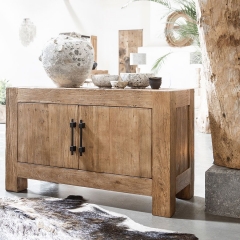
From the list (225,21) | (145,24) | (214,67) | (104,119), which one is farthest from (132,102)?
(145,24)

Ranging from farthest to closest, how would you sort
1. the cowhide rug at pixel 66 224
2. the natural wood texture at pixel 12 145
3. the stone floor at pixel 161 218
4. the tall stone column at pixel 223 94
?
the natural wood texture at pixel 12 145 < the tall stone column at pixel 223 94 < the stone floor at pixel 161 218 < the cowhide rug at pixel 66 224

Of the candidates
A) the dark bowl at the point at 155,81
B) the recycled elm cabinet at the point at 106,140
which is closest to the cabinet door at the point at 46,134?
the recycled elm cabinet at the point at 106,140

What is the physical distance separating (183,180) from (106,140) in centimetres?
55

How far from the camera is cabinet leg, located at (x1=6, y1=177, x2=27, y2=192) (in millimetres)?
3107

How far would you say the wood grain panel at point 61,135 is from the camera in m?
2.86

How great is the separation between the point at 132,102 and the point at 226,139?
577 millimetres

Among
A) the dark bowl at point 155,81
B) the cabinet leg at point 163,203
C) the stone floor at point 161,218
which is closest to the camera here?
the stone floor at point 161,218

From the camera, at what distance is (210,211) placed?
103 inches

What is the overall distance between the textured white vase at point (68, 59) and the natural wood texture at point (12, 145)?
332 millimetres

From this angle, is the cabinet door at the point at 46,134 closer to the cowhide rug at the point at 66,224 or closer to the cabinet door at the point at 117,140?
the cabinet door at the point at 117,140

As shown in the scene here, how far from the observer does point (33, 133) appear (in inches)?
119

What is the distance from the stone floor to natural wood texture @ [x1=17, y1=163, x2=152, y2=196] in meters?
0.13

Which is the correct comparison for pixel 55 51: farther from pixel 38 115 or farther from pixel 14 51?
pixel 14 51

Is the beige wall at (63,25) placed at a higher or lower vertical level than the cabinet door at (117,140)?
Result: higher
